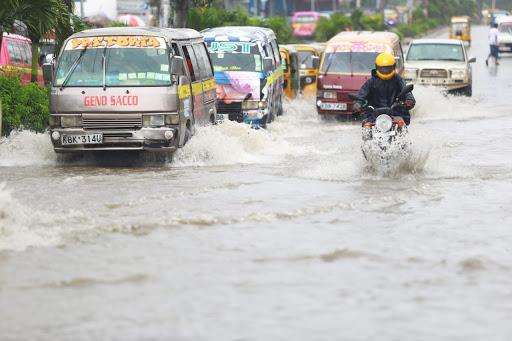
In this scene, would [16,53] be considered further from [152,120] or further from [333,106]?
[152,120]

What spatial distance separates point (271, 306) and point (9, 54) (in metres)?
17.6

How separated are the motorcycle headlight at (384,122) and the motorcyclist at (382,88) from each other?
0.28 m

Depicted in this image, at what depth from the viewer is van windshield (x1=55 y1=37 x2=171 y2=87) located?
15094mm

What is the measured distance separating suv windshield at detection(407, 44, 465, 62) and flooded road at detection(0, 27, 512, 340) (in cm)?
1313

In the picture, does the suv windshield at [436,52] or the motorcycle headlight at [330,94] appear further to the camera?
the suv windshield at [436,52]

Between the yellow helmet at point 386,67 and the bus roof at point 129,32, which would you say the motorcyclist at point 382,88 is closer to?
the yellow helmet at point 386,67

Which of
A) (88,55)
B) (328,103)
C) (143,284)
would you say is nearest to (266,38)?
(328,103)

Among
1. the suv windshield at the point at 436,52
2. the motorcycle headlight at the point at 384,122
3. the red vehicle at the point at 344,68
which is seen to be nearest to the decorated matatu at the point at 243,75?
the red vehicle at the point at 344,68

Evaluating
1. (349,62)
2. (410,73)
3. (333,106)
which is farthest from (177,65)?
(410,73)

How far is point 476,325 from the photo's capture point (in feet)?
24.0

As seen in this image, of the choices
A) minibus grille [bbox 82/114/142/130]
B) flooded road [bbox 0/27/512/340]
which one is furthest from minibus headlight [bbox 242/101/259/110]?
minibus grille [bbox 82/114/142/130]

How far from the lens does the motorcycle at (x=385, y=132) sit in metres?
13.9

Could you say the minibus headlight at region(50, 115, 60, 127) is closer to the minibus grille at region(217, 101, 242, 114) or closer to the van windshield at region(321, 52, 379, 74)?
the minibus grille at region(217, 101, 242, 114)

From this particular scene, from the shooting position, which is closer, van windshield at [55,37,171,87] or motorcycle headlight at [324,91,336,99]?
van windshield at [55,37,171,87]
